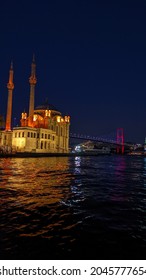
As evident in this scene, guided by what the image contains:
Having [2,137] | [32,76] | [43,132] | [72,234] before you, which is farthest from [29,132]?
[72,234]

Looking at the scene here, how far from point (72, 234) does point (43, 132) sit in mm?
80435

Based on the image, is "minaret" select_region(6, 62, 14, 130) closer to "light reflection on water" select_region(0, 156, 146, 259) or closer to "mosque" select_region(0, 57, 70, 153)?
"mosque" select_region(0, 57, 70, 153)

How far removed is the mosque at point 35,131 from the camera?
79.6 metres

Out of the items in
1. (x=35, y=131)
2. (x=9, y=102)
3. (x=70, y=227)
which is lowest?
(x=70, y=227)

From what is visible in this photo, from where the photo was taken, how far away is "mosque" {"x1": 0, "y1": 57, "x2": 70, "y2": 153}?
79.6m

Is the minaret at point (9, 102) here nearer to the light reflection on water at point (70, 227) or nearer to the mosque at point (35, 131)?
the mosque at point (35, 131)

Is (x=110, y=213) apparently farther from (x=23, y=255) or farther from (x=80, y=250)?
(x=23, y=255)

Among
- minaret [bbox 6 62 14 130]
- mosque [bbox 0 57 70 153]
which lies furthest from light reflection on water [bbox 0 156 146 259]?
minaret [bbox 6 62 14 130]

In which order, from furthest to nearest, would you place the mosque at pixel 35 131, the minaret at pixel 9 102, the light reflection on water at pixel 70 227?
the minaret at pixel 9 102 → the mosque at pixel 35 131 → the light reflection on water at pixel 70 227

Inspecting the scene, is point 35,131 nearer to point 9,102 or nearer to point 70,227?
point 9,102

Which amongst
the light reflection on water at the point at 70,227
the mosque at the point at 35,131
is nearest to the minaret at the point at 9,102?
the mosque at the point at 35,131

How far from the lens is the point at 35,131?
83125mm

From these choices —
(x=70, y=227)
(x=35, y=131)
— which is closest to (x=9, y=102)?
(x=35, y=131)
